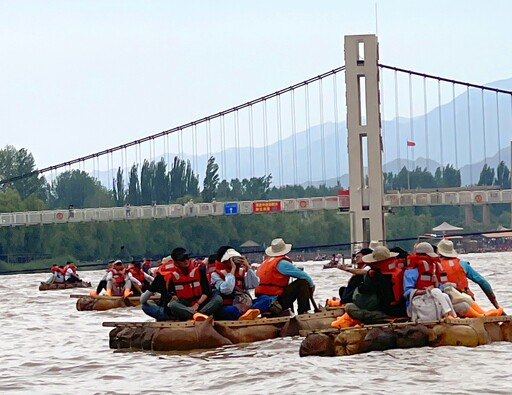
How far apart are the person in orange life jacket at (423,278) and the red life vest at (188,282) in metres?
3.24

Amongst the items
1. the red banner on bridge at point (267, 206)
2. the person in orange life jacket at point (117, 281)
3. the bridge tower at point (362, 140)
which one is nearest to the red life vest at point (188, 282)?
the person in orange life jacket at point (117, 281)

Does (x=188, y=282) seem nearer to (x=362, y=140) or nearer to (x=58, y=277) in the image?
(x=58, y=277)

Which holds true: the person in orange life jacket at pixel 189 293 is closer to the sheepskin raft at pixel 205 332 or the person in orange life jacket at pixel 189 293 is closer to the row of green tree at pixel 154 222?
the sheepskin raft at pixel 205 332

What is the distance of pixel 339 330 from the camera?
62.8 feet

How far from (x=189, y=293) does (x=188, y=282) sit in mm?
158

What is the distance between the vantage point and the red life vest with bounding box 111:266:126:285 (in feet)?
117

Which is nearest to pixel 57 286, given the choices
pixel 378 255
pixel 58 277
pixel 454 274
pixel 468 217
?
pixel 58 277

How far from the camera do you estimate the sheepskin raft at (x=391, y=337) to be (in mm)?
18953

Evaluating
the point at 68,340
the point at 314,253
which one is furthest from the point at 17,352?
the point at 314,253

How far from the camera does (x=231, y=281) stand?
71.3 ft

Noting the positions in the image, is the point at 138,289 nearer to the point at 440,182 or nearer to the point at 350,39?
the point at 350,39

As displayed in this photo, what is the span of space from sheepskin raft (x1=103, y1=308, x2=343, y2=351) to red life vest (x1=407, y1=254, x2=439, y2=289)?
2025 mm

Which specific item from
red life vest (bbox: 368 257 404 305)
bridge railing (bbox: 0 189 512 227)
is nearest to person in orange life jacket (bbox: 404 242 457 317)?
red life vest (bbox: 368 257 404 305)

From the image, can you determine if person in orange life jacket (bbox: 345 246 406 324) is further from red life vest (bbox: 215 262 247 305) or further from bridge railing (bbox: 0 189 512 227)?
bridge railing (bbox: 0 189 512 227)
